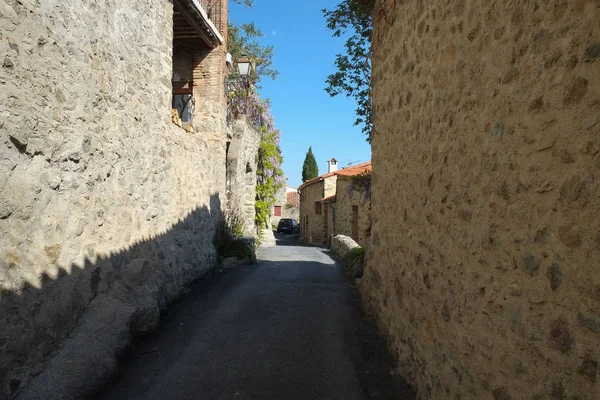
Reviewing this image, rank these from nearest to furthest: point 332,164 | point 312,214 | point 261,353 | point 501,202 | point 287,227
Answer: point 501,202 → point 261,353 → point 312,214 → point 287,227 → point 332,164

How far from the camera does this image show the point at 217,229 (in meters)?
9.26

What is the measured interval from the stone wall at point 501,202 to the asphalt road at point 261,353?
46 centimetres

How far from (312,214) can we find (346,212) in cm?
741

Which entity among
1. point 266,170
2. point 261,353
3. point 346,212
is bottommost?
point 261,353

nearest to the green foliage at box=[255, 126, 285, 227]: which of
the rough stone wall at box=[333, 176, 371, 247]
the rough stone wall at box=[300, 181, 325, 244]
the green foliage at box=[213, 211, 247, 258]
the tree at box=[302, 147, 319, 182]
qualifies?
the rough stone wall at box=[333, 176, 371, 247]

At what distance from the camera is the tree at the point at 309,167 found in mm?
47531

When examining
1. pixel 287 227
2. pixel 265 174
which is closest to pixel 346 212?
pixel 265 174

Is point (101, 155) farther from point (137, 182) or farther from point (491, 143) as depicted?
point (491, 143)

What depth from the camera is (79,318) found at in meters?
3.83

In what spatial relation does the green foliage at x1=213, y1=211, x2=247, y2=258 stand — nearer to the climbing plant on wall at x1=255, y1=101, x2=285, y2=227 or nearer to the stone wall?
the stone wall

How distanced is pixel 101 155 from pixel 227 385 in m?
2.54

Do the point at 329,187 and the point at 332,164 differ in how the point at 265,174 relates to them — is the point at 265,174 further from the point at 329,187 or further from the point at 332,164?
the point at 332,164

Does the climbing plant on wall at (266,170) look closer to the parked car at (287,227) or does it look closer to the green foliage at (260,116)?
the green foliage at (260,116)

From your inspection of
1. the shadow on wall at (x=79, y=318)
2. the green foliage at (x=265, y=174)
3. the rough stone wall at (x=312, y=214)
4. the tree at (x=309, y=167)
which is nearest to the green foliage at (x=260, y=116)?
the green foliage at (x=265, y=174)
